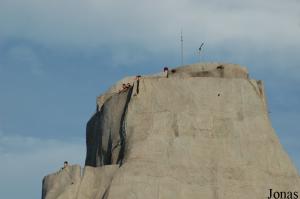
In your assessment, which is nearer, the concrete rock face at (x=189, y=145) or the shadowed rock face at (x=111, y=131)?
the concrete rock face at (x=189, y=145)

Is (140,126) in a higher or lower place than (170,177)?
higher

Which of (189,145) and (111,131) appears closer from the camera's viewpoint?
(189,145)

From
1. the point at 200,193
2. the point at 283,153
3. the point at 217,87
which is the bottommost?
the point at 200,193

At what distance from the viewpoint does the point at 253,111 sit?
46.5m

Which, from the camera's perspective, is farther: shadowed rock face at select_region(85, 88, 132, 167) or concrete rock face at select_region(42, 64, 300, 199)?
shadowed rock face at select_region(85, 88, 132, 167)

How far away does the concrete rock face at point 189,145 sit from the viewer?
1704 inches

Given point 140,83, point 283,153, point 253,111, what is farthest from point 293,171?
point 140,83

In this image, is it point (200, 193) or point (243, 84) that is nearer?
point (200, 193)

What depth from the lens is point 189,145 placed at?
44.7 m

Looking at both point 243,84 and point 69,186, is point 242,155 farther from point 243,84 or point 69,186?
point 69,186

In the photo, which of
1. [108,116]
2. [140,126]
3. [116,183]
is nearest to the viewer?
[116,183]

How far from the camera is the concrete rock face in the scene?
4328cm

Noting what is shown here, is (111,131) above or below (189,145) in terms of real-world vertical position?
above

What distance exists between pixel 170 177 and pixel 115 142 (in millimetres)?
5139
